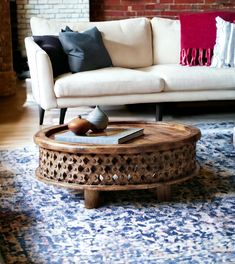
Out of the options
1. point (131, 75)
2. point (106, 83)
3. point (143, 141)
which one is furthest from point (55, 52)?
point (143, 141)

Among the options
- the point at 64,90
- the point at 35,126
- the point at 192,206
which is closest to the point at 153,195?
the point at 192,206

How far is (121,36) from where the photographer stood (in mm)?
4812

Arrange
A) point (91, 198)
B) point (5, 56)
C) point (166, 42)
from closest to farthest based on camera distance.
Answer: point (91, 198) < point (166, 42) < point (5, 56)

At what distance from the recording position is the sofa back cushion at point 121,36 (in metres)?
4.76

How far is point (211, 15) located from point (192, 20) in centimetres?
19

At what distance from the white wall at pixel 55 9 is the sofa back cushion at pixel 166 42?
1.87 metres

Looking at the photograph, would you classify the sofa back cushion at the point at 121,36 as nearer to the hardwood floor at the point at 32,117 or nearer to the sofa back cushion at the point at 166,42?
the sofa back cushion at the point at 166,42

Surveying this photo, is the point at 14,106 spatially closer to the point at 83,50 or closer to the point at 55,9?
the point at 83,50

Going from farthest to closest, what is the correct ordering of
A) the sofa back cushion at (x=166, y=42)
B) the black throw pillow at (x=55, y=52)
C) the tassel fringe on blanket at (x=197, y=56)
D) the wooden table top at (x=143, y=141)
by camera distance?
1. the sofa back cushion at (x=166, y=42)
2. the tassel fringe on blanket at (x=197, y=56)
3. the black throw pillow at (x=55, y=52)
4. the wooden table top at (x=143, y=141)

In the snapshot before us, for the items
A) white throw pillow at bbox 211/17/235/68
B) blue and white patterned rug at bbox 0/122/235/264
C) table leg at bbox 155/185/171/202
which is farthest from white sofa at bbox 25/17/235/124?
table leg at bbox 155/185/171/202

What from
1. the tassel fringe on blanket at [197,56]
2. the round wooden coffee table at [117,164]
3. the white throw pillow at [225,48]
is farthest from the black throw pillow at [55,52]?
the round wooden coffee table at [117,164]

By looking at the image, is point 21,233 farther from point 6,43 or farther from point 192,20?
point 6,43

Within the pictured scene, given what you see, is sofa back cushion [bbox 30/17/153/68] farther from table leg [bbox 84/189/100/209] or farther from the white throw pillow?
table leg [bbox 84/189/100/209]

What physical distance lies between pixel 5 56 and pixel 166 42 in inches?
81.0
